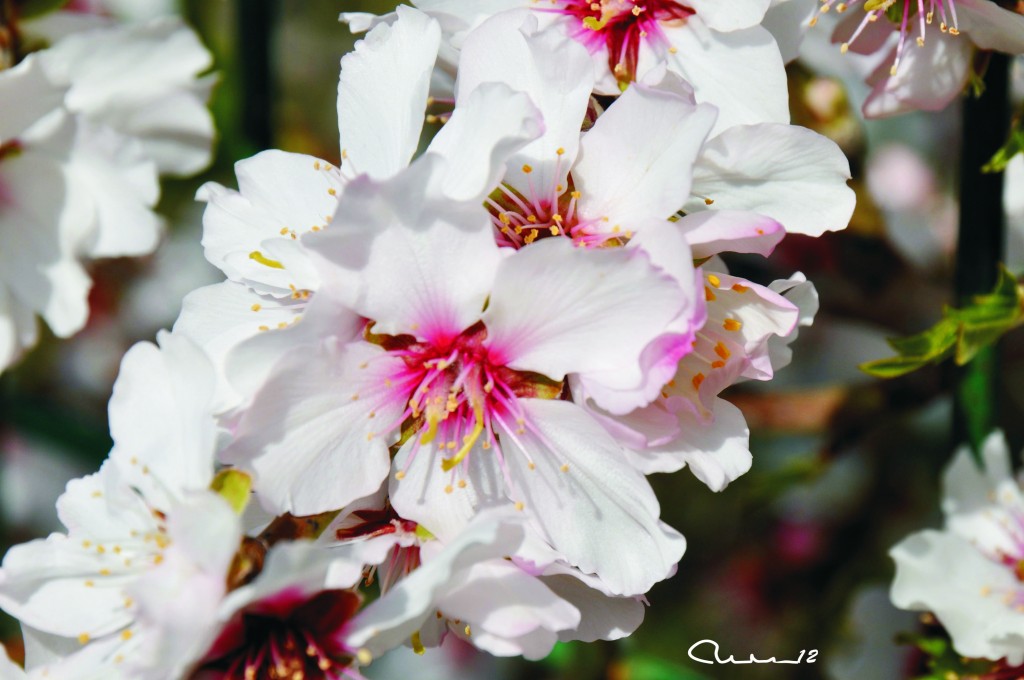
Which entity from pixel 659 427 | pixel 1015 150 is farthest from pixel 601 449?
pixel 1015 150

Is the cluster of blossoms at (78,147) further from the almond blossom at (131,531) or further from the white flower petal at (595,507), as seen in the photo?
the white flower petal at (595,507)

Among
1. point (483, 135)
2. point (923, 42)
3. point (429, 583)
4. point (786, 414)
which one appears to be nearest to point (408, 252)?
point (483, 135)

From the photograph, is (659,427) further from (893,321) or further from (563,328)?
(893,321)

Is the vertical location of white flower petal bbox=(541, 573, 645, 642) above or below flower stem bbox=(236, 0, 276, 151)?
below

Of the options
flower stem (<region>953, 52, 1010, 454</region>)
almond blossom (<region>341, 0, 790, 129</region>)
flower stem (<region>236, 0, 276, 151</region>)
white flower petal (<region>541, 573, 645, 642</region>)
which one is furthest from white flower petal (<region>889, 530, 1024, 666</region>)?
flower stem (<region>236, 0, 276, 151</region>)

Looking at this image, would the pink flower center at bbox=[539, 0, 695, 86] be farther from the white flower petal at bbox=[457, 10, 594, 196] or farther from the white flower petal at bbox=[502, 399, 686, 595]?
the white flower petal at bbox=[502, 399, 686, 595]

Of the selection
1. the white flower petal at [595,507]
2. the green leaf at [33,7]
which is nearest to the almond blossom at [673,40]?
the white flower petal at [595,507]
